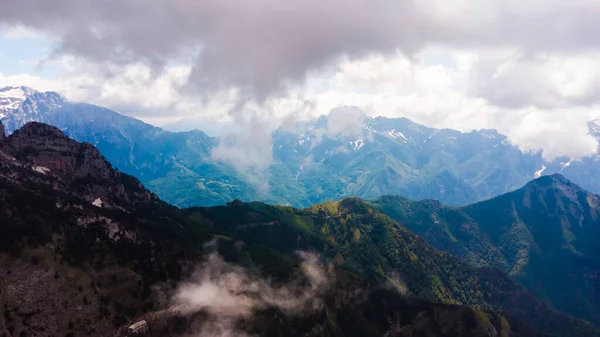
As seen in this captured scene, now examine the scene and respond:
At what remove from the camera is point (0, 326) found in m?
195
